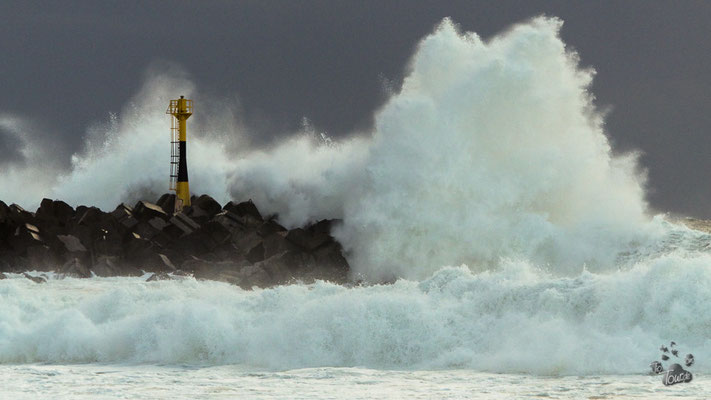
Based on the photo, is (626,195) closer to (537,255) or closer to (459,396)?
(537,255)

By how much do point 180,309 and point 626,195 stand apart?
23.8 feet

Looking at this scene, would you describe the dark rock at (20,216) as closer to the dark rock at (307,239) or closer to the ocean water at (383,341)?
the dark rock at (307,239)

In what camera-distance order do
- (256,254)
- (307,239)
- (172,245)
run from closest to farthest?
1. (307,239)
2. (256,254)
3. (172,245)

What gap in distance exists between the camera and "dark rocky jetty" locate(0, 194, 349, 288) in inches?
478

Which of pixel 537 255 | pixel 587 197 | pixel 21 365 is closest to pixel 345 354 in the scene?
pixel 21 365

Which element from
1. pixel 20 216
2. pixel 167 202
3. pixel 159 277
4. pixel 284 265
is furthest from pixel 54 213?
pixel 284 265

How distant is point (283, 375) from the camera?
7.04m

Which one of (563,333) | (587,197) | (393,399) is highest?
(587,197)

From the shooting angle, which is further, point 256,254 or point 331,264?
point 256,254

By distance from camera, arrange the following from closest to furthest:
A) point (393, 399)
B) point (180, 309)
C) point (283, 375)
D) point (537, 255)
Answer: point (393, 399) < point (283, 375) < point (180, 309) < point (537, 255)

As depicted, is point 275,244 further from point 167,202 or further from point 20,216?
point 20,216

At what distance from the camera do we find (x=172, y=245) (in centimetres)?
1357

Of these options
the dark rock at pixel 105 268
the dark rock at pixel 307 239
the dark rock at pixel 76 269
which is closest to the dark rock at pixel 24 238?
the dark rock at pixel 76 269

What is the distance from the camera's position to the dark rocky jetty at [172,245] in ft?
39.9
